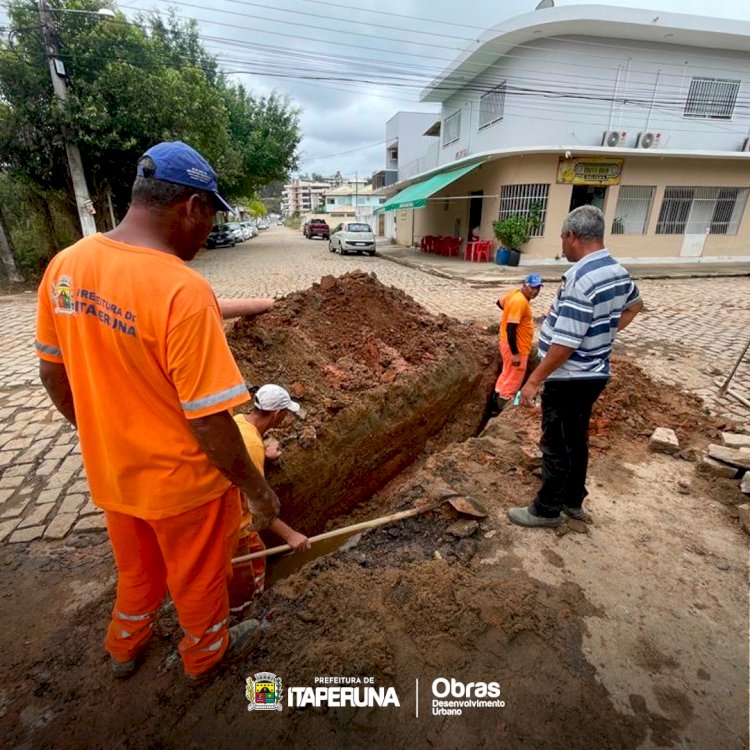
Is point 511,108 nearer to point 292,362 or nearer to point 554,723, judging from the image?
point 292,362

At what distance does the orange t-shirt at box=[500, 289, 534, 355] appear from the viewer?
507 cm

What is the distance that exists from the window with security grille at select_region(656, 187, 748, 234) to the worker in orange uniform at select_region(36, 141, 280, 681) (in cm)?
1998

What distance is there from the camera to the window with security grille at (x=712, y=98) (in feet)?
49.8

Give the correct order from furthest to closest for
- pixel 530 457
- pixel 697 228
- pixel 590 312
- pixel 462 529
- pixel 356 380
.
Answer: pixel 697 228
pixel 356 380
pixel 530 457
pixel 462 529
pixel 590 312

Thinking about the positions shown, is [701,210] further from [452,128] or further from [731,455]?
[731,455]

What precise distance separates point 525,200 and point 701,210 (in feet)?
25.2

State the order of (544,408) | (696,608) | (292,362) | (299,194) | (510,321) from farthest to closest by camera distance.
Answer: (299,194)
(510,321)
(292,362)
(544,408)
(696,608)

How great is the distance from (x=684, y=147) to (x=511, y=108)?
21.8ft

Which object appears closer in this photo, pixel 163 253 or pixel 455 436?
pixel 163 253

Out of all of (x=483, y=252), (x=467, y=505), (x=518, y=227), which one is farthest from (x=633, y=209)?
(x=467, y=505)

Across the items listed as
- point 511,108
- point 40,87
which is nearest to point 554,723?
point 40,87

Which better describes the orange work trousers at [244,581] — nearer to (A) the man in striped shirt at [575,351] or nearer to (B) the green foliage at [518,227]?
(A) the man in striped shirt at [575,351]

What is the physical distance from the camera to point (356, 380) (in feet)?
15.3

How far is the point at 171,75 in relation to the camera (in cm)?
1245
